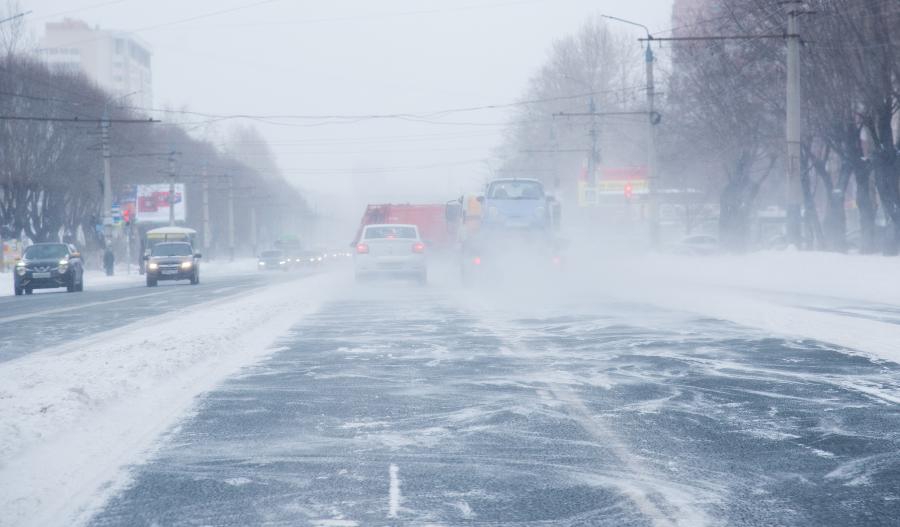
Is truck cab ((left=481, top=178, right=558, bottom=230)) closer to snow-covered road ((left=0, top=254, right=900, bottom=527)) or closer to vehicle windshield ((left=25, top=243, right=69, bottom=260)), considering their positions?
vehicle windshield ((left=25, top=243, right=69, bottom=260))

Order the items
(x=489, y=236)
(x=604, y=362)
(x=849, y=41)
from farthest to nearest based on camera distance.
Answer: (x=849, y=41)
(x=489, y=236)
(x=604, y=362)

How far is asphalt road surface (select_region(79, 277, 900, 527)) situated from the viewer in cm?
587

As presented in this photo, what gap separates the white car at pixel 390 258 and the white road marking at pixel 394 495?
82.1 ft

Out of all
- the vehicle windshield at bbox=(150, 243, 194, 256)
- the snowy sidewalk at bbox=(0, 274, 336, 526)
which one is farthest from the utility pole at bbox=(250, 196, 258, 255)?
the snowy sidewalk at bbox=(0, 274, 336, 526)

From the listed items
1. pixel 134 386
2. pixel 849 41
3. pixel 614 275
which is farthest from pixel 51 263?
pixel 134 386

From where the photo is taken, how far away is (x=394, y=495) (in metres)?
6.18

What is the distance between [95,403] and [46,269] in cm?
2955

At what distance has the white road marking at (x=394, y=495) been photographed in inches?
229

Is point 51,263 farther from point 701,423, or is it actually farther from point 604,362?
point 701,423

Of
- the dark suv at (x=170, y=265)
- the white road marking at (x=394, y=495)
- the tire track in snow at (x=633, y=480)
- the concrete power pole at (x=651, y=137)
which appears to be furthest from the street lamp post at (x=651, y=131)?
the white road marking at (x=394, y=495)

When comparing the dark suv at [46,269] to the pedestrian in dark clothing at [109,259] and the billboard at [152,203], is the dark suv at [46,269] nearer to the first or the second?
the pedestrian in dark clothing at [109,259]

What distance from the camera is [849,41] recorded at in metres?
35.4

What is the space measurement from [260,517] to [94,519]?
82 cm

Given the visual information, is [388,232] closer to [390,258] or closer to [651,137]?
[390,258]
